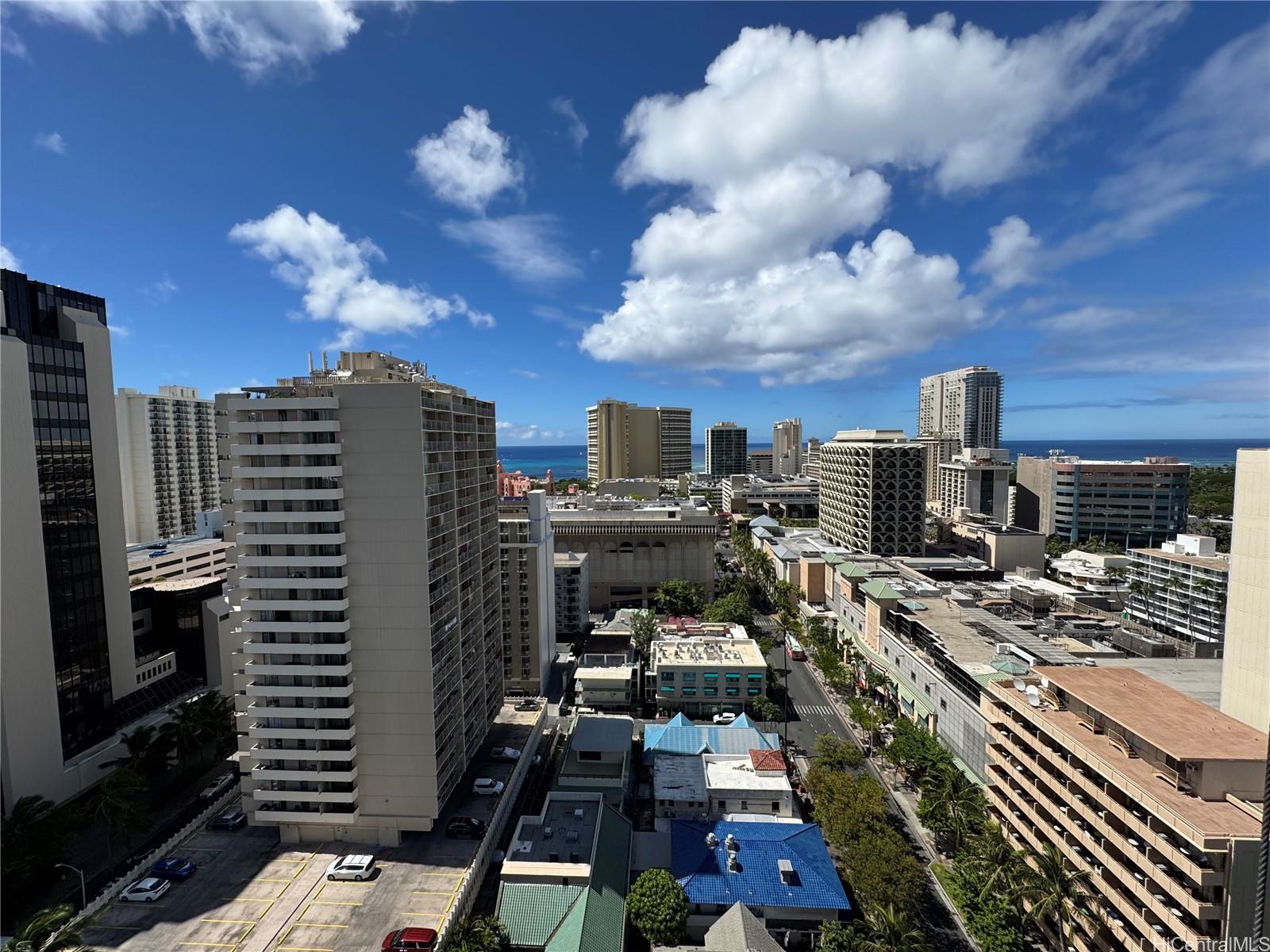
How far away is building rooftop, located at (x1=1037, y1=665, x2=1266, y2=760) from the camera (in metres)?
25.0

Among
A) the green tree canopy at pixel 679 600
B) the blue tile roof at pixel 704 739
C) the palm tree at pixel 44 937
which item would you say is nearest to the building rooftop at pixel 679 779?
the blue tile roof at pixel 704 739

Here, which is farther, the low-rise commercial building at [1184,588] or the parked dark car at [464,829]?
the low-rise commercial building at [1184,588]

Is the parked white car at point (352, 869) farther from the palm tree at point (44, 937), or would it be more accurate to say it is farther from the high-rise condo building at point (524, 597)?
the high-rise condo building at point (524, 597)

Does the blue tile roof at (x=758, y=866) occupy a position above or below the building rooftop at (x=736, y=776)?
below

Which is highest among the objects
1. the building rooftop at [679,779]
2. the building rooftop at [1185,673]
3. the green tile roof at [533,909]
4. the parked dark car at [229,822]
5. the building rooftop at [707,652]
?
the building rooftop at [1185,673]

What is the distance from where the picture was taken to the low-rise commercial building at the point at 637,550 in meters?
→ 90.6

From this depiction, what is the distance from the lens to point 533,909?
3000 centimetres

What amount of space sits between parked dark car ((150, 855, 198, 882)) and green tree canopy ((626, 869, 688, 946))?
2376 cm

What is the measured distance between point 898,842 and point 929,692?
1789 cm

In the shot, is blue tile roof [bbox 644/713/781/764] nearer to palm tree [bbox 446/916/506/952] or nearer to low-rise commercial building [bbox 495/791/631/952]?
low-rise commercial building [bbox 495/791/631/952]

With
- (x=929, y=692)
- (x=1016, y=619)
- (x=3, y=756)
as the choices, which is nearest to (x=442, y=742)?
(x=3, y=756)

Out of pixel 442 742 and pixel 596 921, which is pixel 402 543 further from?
pixel 596 921

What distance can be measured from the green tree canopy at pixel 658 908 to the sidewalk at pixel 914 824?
A: 1549 centimetres

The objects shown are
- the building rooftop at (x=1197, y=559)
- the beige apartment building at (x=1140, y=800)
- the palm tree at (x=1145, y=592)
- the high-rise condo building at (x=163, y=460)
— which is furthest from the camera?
the high-rise condo building at (x=163, y=460)
